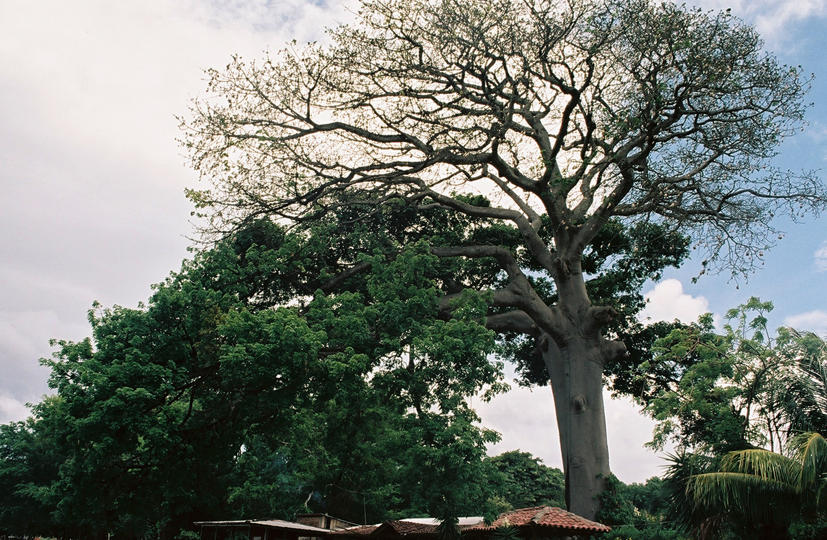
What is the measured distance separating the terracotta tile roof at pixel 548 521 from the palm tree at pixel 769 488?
354 cm

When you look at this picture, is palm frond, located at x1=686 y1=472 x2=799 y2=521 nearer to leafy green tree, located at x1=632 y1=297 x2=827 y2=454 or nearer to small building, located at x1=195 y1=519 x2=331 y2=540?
leafy green tree, located at x1=632 y1=297 x2=827 y2=454

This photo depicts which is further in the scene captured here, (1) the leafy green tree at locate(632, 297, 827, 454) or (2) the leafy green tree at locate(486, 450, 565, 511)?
(2) the leafy green tree at locate(486, 450, 565, 511)

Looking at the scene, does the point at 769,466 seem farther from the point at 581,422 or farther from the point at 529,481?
the point at 529,481

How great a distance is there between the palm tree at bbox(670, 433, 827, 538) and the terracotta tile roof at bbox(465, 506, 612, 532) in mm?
3536

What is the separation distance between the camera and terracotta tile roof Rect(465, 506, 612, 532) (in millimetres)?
14695

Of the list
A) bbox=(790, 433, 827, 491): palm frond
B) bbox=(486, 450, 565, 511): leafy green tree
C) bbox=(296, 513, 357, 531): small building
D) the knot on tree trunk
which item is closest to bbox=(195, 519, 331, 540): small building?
bbox=(296, 513, 357, 531): small building

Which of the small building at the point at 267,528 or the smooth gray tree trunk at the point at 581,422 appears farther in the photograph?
the smooth gray tree trunk at the point at 581,422

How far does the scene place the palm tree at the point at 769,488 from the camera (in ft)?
29.8

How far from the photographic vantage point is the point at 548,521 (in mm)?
14812

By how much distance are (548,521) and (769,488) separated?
19.2 feet

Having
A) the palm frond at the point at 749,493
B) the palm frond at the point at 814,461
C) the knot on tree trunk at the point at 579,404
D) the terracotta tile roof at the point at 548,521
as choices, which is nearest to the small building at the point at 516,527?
the terracotta tile roof at the point at 548,521

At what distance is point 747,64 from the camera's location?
1511cm

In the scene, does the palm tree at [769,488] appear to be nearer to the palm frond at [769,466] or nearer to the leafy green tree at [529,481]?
the palm frond at [769,466]

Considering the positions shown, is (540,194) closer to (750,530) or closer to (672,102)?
(672,102)
